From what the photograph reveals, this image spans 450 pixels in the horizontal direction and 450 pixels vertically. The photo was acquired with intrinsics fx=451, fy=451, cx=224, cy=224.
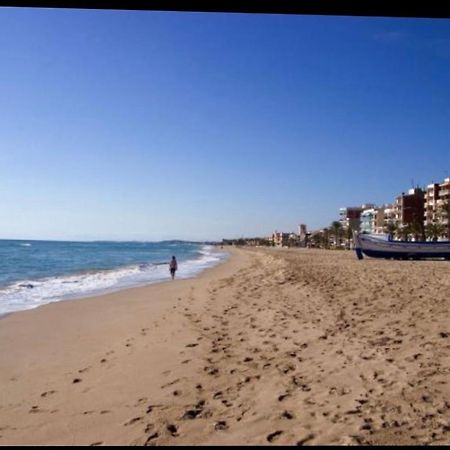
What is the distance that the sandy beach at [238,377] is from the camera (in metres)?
3.68

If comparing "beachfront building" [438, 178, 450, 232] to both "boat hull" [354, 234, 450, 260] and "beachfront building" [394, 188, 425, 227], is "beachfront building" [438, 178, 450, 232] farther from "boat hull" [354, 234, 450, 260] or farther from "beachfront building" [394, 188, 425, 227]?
"boat hull" [354, 234, 450, 260]

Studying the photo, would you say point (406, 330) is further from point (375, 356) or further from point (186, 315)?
point (186, 315)

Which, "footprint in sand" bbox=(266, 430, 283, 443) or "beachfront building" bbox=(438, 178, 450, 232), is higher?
"beachfront building" bbox=(438, 178, 450, 232)

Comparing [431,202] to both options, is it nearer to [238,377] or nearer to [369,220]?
[369,220]

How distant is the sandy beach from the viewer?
12.1 ft

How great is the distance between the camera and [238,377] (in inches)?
202

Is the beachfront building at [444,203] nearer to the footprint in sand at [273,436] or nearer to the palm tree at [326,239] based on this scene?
the palm tree at [326,239]

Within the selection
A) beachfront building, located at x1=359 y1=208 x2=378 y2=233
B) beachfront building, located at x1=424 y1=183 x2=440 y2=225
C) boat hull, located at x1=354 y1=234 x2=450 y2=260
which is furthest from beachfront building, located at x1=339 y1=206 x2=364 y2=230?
boat hull, located at x1=354 y1=234 x2=450 y2=260

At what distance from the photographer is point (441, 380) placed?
14.9 feet

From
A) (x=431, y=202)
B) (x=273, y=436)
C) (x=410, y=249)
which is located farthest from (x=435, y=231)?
(x=273, y=436)

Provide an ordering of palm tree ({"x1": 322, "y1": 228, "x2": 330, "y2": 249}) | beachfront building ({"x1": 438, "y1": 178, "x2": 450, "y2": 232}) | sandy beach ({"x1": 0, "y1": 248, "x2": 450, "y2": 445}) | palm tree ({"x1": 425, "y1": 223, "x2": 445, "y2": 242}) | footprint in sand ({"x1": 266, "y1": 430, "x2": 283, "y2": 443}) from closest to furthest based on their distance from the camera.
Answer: footprint in sand ({"x1": 266, "y1": 430, "x2": 283, "y2": 443})
sandy beach ({"x1": 0, "y1": 248, "x2": 450, "y2": 445})
palm tree ({"x1": 425, "y1": 223, "x2": 445, "y2": 242})
beachfront building ({"x1": 438, "y1": 178, "x2": 450, "y2": 232})
palm tree ({"x1": 322, "y1": 228, "x2": 330, "y2": 249})

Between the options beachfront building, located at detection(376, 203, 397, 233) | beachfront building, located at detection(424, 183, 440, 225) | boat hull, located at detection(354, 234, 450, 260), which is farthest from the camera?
beachfront building, located at detection(376, 203, 397, 233)

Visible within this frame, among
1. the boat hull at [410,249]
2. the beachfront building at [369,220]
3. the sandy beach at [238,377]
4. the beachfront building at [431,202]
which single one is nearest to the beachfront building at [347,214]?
the beachfront building at [369,220]

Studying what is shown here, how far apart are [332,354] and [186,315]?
5002 millimetres
